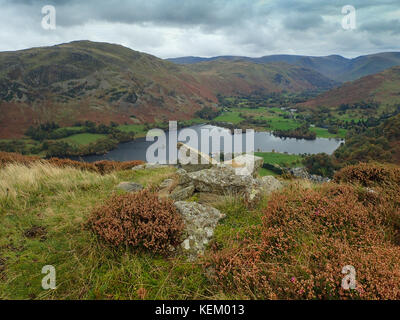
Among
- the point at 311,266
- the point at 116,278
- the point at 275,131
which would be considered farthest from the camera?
the point at 275,131

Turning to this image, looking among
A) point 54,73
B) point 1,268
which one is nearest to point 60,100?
point 54,73

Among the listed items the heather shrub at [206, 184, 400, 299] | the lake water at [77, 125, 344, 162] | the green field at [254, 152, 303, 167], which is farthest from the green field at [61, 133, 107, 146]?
the heather shrub at [206, 184, 400, 299]

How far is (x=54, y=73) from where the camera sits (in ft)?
570

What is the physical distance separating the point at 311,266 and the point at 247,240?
1268 millimetres

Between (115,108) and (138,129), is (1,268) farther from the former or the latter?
(115,108)

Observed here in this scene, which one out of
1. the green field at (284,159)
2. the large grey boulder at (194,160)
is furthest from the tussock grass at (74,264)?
the green field at (284,159)

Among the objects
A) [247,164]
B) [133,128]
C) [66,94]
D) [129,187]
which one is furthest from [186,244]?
[66,94]

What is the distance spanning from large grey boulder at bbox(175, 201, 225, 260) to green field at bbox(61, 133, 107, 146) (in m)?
117

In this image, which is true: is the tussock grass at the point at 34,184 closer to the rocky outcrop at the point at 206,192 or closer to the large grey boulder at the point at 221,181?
the rocky outcrop at the point at 206,192

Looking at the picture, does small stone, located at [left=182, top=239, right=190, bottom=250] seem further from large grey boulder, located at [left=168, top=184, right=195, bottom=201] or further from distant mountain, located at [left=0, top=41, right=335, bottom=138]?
distant mountain, located at [left=0, top=41, right=335, bottom=138]

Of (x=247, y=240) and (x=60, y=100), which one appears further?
(x=60, y=100)

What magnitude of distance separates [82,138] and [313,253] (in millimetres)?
131033
